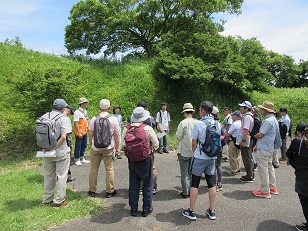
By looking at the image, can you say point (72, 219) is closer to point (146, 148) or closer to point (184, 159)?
point (146, 148)

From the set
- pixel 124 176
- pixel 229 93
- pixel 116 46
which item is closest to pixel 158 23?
pixel 116 46

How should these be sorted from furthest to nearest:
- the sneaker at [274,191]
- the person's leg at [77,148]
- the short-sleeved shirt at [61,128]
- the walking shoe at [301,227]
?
1. the person's leg at [77,148]
2. the sneaker at [274,191]
3. the short-sleeved shirt at [61,128]
4. the walking shoe at [301,227]

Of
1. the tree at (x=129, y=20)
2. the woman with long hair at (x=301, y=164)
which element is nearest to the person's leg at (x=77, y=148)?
the woman with long hair at (x=301, y=164)

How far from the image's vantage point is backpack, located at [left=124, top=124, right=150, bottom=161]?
168 inches

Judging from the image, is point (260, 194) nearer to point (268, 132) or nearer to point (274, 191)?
point (274, 191)

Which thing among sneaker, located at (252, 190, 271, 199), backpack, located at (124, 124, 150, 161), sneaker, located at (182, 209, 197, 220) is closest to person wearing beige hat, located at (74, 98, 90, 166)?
backpack, located at (124, 124, 150, 161)

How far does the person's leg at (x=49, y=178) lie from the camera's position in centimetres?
477

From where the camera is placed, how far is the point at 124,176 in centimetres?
674

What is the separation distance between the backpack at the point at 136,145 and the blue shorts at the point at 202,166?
802mm

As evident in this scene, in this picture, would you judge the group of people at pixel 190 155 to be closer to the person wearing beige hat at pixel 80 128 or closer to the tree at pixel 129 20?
the person wearing beige hat at pixel 80 128

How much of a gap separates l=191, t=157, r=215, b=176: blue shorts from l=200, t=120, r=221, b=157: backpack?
151mm

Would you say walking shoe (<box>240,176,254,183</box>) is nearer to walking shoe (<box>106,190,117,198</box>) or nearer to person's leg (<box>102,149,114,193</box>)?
walking shoe (<box>106,190,117,198</box>)

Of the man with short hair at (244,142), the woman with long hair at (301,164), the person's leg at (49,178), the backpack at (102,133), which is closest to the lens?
the woman with long hair at (301,164)

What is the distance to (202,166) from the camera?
14.0 ft
